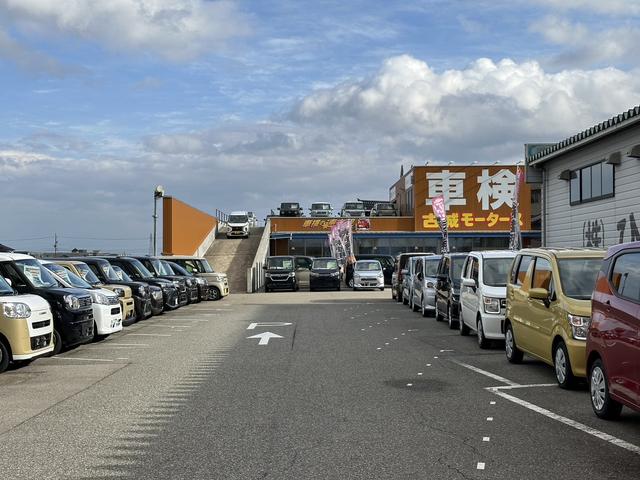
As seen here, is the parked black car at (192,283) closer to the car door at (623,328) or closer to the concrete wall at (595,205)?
the concrete wall at (595,205)

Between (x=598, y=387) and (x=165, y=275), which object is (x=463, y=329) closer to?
(x=598, y=387)

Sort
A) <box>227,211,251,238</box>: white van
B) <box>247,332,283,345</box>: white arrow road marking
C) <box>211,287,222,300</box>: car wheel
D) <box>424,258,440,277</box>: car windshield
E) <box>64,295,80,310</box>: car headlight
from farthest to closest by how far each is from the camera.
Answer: <box>227,211,251,238</box>: white van → <box>211,287,222,300</box>: car wheel → <box>424,258,440,277</box>: car windshield → <box>247,332,283,345</box>: white arrow road marking → <box>64,295,80,310</box>: car headlight

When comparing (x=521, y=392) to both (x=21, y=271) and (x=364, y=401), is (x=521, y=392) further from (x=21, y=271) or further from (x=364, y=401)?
(x=21, y=271)

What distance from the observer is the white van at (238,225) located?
190ft

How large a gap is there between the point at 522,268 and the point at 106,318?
779 centimetres

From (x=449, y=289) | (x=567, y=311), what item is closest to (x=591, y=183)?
(x=449, y=289)

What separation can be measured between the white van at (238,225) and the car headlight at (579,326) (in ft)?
164

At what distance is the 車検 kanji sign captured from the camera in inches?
2235

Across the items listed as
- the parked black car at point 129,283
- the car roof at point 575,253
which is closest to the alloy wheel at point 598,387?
the car roof at point 575,253

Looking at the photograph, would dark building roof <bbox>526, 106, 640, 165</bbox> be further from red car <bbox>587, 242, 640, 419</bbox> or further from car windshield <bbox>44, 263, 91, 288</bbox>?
car windshield <bbox>44, 263, 91, 288</bbox>

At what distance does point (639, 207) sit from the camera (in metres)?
18.5

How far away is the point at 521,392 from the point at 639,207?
1128cm

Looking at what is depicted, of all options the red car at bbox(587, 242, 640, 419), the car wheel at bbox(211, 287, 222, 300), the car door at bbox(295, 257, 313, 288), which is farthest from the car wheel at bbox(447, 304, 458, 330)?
the car door at bbox(295, 257, 313, 288)

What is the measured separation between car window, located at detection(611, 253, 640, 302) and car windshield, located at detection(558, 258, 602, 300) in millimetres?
2043
